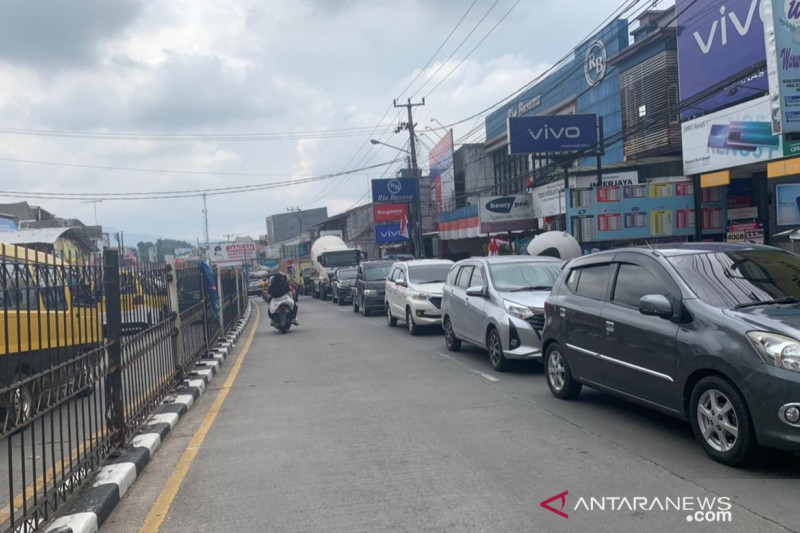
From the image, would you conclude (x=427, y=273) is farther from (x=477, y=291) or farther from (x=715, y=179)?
(x=715, y=179)

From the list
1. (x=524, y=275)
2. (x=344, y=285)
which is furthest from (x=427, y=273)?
(x=344, y=285)

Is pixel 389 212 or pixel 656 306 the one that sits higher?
pixel 389 212

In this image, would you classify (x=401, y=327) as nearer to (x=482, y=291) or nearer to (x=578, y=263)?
(x=482, y=291)

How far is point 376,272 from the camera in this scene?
24.8m

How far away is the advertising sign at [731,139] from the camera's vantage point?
16422mm

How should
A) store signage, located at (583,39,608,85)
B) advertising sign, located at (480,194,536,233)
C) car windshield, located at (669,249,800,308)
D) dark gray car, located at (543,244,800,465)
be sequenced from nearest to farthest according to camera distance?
dark gray car, located at (543,244,800,465) → car windshield, located at (669,249,800,308) → advertising sign, located at (480,194,536,233) → store signage, located at (583,39,608,85)

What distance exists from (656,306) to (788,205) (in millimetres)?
11964

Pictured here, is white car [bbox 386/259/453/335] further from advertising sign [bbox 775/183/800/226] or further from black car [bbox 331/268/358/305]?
black car [bbox 331/268/358/305]

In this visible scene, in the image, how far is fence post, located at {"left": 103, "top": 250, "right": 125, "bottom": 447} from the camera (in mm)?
6289

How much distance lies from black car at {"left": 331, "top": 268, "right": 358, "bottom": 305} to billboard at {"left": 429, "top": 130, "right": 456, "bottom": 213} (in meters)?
13.3

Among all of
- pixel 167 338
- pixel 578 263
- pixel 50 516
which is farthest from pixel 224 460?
pixel 578 263

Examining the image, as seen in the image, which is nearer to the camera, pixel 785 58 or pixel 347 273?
pixel 785 58

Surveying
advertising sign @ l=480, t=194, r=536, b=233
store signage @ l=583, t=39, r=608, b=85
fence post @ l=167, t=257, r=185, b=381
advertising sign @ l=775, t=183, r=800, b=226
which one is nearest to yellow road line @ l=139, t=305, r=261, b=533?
fence post @ l=167, t=257, r=185, b=381

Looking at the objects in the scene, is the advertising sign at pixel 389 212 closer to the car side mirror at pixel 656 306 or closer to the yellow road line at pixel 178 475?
the yellow road line at pixel 178 475
